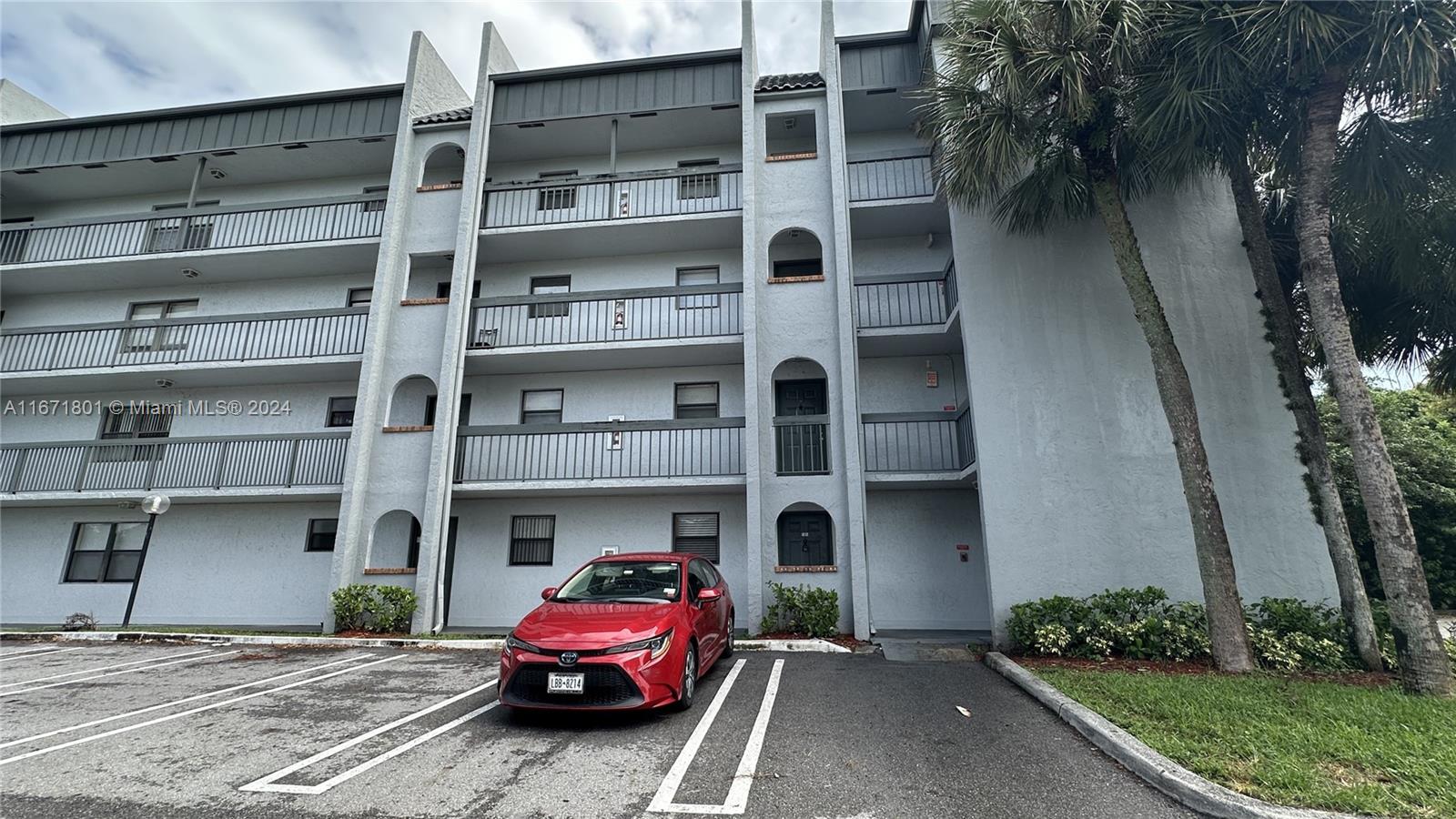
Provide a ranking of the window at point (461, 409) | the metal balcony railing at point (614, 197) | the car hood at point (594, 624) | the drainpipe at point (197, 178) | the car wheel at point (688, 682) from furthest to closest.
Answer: the drainpipe at point (197, 178)
the window at point (461, 409)
the metal balcony railing at point (614, 197)
the car wheel at point (688, 682)
the car hood at point (594, 624)

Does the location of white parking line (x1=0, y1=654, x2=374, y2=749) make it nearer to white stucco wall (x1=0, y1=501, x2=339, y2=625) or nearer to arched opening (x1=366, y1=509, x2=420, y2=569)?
arched opening (x1=366, y1=509, x2=420, y2=569)

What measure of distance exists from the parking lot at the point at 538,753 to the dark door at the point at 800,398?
6021 millimetres

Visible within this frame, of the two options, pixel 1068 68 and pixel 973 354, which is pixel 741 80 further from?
pixel 973 354

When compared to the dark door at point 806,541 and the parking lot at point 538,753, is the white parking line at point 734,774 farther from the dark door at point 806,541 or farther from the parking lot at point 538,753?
the dark door at point 806,541

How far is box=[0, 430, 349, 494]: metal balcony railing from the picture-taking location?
12.3 meters

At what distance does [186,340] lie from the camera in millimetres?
13594

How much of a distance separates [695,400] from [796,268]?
3.79m

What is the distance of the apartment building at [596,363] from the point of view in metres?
9.89

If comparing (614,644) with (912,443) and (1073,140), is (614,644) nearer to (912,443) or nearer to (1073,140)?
(912,443)

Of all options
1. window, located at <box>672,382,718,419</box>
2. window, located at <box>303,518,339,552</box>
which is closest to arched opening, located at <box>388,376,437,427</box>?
window, located at <box>303,518,339,552</box>

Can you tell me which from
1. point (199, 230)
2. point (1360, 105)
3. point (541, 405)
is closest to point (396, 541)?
point (541, 405)

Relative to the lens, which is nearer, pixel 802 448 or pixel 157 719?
pixel 157 719

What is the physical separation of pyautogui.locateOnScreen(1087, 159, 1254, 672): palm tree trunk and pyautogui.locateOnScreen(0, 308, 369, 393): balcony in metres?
14.2

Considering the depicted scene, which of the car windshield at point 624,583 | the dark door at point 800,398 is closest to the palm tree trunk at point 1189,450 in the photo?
the dark door at point 800,398
